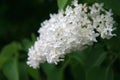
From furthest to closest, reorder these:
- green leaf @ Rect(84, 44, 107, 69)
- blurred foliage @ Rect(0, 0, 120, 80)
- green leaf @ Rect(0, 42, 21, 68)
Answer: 1. green leaf @ Rect(0, 42, 21, 68)
2. green leaf @ Rect(84, 44, 107, 69)
3. blurred foliage @ Rect(0, 0, 120, 80)

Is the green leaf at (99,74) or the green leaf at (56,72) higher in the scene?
the green leaf at (56,72)

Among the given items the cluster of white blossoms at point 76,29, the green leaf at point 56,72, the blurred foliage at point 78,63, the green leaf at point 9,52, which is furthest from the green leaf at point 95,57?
the green leaf at point 9,52

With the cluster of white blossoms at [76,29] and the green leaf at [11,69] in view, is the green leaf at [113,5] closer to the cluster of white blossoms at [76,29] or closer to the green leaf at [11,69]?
the cluster of white blossoms at [76,29]

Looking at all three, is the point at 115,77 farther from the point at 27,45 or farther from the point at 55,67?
the point at 27,45

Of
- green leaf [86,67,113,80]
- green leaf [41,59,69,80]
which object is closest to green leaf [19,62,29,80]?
green leaf [41,59,69,80]

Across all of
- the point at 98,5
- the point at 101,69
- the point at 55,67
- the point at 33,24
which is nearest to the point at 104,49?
the point at 101,69

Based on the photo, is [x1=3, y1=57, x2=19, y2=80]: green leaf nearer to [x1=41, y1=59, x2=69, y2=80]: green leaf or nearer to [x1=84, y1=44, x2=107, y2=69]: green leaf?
[x1=41, y1=59, x2=69, y2=80]: green leaf
